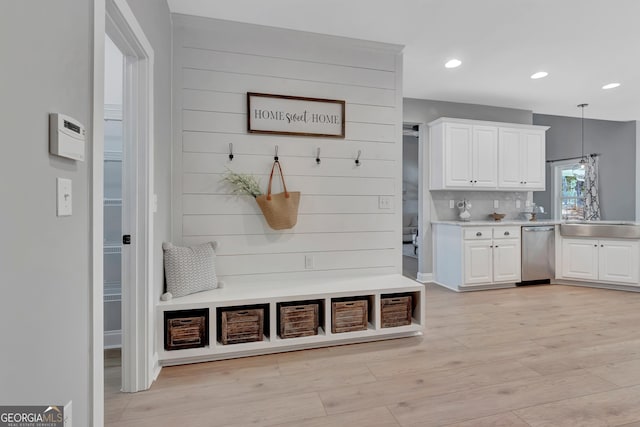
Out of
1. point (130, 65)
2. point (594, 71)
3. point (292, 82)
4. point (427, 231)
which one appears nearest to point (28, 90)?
point (130, 65)

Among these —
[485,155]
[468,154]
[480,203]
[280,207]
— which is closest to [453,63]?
[468,154]

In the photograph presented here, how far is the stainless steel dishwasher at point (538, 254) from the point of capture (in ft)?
14.3

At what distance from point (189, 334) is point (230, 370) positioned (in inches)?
14.6

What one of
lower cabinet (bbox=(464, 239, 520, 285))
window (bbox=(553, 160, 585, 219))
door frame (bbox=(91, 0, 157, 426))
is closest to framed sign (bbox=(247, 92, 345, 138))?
door frame (bbox=(91, 0, 157, 426))

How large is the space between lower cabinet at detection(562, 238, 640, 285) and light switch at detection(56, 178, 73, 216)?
5448mm

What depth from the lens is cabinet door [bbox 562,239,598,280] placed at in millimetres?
4312

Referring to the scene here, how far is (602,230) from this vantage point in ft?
14.0

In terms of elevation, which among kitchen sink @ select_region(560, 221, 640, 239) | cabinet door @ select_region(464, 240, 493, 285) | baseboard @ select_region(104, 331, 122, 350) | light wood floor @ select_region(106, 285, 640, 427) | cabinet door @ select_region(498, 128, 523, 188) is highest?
cabinet door @ select_region(498, 128, 523, 188)

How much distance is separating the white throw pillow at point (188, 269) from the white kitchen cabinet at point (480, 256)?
309cm

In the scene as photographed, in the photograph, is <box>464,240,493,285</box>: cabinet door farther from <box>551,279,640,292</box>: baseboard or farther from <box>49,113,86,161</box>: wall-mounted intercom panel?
<box>49,113,86,161</box>: wall-mounted intercom panel

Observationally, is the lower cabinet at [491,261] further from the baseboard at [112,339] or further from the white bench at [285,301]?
the baseboard at [112,339]

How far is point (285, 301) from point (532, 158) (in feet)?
14.2

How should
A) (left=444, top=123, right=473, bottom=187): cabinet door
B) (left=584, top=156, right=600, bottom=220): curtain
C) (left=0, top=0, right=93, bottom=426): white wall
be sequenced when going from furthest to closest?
(left=584, top=156, right=600, bottom=220): curtain → (left=444, top=123, right=473, bottom=187): cabinet door → (left=0, top=0, right=93, bottom=426): white wall

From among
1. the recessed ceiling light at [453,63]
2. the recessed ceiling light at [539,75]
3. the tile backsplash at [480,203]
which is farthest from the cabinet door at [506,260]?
the recessed ceiling light at [453,63]
